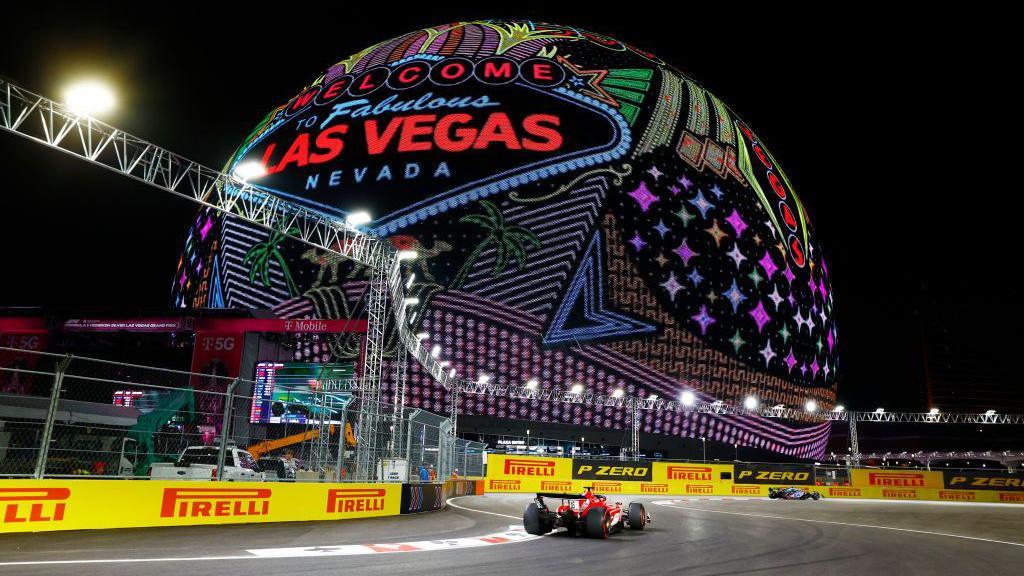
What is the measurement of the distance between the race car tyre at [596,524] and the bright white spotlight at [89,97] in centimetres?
1648

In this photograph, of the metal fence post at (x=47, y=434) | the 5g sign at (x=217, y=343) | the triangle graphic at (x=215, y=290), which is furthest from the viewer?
the triangle graphic at (x=215, y=290)

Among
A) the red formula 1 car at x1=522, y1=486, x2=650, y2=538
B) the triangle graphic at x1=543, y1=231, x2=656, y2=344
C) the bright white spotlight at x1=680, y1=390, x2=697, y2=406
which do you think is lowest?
the red formula 1 car at x1=522, y1=486, x2=650, y2=538

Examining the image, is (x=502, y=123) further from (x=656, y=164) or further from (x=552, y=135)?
(x=656, y=164)

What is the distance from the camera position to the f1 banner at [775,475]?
137 ft

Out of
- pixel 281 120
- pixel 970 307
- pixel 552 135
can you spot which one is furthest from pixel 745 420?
pixel 970 307

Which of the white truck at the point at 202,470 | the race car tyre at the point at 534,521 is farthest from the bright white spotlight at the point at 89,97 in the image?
the race car tyre at the point at 534,521

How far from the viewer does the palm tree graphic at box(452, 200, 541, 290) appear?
5559 centimetres

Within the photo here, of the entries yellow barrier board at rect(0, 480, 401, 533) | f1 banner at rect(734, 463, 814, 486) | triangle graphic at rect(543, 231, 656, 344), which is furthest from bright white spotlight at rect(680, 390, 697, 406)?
yellow barrier board at rect(0, 480, 401, 533)

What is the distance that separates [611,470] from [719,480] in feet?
24.0

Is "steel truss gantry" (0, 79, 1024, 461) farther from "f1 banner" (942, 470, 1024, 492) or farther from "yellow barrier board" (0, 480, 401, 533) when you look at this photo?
"f1 banner" (942, 470, 1024, 492)

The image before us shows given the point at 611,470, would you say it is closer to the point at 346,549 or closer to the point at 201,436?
the point at 201,436

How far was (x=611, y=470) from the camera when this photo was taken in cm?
4006

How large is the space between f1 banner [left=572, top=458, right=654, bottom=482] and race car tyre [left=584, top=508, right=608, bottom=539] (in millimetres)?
27461

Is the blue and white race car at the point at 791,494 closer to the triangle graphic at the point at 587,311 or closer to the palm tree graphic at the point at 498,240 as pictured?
the triangle graphic at the point at 587,311
